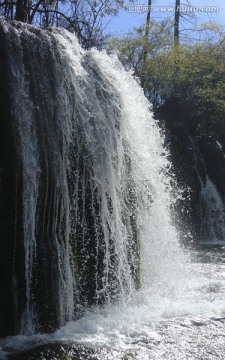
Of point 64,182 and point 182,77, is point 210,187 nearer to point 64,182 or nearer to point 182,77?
point 182,77

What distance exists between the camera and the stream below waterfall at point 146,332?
363 cm

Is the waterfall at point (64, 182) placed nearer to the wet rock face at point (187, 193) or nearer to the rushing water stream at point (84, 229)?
the rushing water stream at point (84, 229)

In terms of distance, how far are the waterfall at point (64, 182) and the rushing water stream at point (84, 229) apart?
13mm

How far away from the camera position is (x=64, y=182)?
4.68m

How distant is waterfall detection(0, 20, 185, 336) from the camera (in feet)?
13.9

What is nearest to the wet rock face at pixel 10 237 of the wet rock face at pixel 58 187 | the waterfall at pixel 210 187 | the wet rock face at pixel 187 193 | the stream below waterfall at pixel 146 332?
the wet rock face at pixel 58 187

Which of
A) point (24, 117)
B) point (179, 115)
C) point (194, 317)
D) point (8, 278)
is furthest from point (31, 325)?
point (179, 115)

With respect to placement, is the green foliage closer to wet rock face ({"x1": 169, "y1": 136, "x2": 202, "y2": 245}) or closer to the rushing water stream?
wet rock face ({"x1": 169, "y1": 136, "x2": 202, "y2": 245})

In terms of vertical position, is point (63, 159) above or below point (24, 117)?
below

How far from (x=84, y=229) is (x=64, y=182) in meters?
0.70

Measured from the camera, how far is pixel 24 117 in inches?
177

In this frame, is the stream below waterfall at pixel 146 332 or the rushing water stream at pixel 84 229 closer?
the stream below waterfall at pixel 146 332

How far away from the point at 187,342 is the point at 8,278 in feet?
6.00

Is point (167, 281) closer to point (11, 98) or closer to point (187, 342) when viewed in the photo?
point (187, 342)
